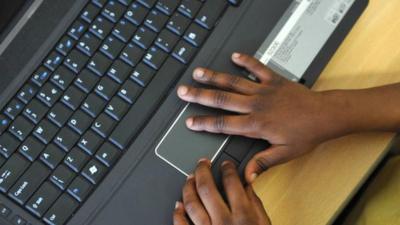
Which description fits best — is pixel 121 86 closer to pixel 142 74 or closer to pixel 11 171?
pixel 142 74

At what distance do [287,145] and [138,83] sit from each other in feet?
0.62

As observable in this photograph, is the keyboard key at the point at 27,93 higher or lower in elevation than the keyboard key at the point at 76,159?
higher

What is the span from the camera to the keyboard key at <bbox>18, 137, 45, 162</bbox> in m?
0.51

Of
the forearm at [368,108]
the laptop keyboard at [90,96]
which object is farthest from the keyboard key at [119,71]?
the forearm at [368,108]

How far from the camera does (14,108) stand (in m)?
0.54

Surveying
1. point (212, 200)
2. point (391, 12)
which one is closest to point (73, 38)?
point (212, 200)

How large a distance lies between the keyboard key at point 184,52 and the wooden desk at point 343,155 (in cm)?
16

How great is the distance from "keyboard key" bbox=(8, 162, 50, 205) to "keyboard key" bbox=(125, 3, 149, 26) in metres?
0.20

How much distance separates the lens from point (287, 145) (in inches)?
20.7

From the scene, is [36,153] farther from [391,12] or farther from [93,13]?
[391,12]

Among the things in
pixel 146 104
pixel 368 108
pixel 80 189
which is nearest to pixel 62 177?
pixel 80 189

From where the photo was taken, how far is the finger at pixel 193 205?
0.51m

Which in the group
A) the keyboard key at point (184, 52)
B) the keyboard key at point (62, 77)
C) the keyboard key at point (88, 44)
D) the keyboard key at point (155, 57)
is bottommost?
the keyboard key at point (62, 77)

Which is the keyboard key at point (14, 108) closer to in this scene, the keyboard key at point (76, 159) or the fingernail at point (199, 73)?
the keyboard key at point (76, 159)
